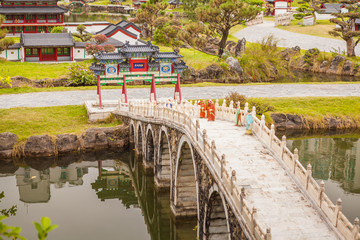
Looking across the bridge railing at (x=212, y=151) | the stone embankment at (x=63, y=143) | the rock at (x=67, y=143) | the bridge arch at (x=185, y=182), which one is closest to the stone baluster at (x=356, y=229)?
the bridge railing at (x=212, y=151)

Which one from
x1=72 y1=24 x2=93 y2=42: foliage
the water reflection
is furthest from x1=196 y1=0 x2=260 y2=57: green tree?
the water reflection

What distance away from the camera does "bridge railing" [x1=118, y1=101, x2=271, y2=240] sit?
53.2ft

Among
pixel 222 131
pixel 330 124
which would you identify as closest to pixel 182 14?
pixel 330 124

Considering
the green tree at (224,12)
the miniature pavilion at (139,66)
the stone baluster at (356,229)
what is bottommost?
the stone baluster at (356,229)

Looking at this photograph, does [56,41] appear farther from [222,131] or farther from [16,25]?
[222,131]

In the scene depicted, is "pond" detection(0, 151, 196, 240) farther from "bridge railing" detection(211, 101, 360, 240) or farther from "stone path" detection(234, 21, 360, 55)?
"stone path" detection(234, 21, 360, 55)

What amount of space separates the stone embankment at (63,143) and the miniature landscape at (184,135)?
9cm

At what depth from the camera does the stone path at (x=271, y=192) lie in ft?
56.4

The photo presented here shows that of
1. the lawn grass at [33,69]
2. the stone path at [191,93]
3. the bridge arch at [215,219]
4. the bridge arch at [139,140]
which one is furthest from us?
the lawn grass at [33,69]

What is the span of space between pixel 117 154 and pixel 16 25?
5228 cm

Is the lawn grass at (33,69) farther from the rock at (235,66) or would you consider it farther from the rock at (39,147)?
the rock at (235,66)

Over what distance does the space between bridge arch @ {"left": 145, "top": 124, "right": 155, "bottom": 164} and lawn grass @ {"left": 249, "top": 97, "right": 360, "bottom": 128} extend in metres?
13.2

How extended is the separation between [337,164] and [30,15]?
216 ft

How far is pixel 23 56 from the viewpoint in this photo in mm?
70562
